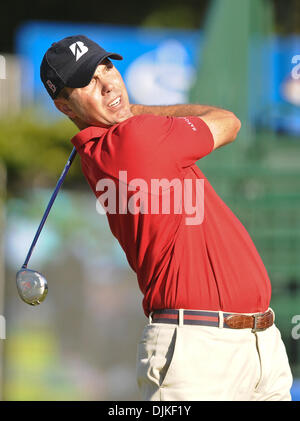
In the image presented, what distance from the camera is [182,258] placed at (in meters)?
2.84

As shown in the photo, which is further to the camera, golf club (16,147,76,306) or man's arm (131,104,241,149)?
golf club (16,147,76,306)

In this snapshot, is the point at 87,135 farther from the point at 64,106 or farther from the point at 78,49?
the point at 78,49

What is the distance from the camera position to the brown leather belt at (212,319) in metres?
2.82

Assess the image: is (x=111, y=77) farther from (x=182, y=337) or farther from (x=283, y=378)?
(x=283, y=378)

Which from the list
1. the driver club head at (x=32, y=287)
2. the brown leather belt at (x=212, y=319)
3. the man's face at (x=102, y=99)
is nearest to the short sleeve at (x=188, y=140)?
the man's face at (x=102, y=99)

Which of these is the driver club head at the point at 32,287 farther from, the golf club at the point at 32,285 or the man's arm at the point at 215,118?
the man's arm at the point at 215,118

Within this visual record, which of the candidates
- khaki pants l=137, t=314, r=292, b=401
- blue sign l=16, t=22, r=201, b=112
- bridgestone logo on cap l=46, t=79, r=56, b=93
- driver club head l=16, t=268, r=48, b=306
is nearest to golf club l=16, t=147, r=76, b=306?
driver club head l=16, t=268, r=48, b=306

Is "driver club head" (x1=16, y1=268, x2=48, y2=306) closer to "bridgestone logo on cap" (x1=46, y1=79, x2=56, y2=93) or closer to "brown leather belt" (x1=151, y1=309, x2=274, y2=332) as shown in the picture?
"brown leather belt" (x1=151, y1=309, x2=274, y2=332)

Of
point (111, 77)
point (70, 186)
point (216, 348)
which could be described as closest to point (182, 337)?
point (216, 348)

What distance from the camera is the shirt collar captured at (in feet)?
9.80

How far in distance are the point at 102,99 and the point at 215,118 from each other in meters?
0.45

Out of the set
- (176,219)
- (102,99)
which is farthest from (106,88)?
(176,219)

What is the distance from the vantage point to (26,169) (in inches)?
460

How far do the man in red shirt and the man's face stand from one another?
0.09 ft
